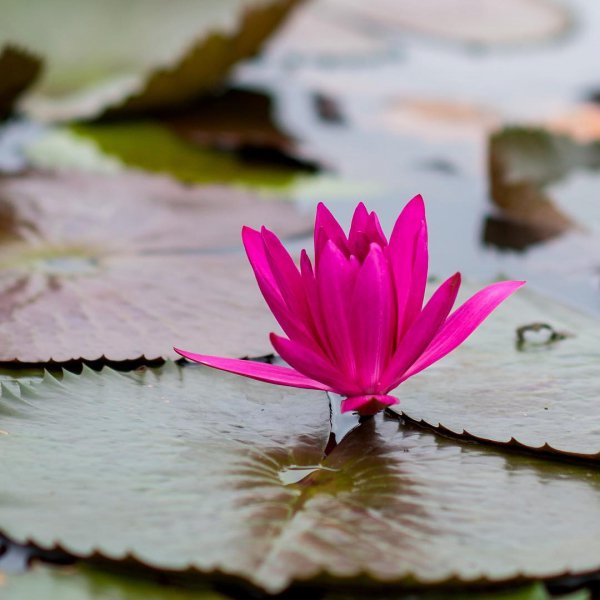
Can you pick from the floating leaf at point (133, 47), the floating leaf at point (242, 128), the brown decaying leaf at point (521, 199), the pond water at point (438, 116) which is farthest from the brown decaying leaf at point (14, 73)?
the brown decaying leaf at point (521, 199)

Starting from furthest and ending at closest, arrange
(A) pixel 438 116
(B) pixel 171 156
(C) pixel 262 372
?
1. (A) pixel 438 116
2. (B) pixel 171 156
3. (C) pixel 262 372

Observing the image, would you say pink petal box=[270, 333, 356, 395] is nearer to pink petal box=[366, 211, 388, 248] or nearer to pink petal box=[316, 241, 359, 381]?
pink petal box=[316, 241, 359, 381]

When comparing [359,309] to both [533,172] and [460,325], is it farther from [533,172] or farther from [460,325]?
[533,172]

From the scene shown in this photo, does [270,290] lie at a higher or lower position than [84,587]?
higher

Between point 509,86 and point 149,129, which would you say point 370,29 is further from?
point 149,129

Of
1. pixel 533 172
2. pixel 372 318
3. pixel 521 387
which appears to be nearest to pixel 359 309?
pixel 372 318

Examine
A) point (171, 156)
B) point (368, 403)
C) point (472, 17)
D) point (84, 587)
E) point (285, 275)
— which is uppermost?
point (472, 17)

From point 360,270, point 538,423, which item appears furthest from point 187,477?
point 538,423
